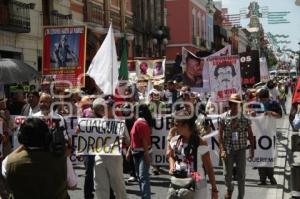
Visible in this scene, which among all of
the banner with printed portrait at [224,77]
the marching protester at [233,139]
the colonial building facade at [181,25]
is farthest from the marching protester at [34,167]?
the colonial building facade at [181,25]

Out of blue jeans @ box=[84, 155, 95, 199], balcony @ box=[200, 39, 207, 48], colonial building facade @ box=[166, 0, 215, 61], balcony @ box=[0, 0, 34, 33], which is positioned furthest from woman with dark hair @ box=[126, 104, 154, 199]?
balcony @ box=[200, 39, 207, 48]

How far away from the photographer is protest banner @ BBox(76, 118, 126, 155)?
7.80m

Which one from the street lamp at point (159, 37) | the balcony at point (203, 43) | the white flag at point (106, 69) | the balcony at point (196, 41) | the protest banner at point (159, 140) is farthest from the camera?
the balcony at point (203, 43)

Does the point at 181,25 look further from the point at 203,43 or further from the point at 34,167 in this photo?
the point at 34,167

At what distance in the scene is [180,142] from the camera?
5.52 m

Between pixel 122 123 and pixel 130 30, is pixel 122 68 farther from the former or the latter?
pixel 130 30

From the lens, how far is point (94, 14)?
28.2 metres

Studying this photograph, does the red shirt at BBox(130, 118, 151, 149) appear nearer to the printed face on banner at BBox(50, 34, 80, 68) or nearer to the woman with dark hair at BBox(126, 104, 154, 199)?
the woman with dark hair at BBox(126, 104, 154, 199)

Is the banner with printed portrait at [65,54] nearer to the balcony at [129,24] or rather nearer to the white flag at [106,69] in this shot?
the white flag at [106,69]

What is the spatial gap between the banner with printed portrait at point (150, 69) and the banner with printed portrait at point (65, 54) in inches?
388

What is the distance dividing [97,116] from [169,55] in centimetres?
4641

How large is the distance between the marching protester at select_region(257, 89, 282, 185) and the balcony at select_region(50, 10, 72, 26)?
40.7ft

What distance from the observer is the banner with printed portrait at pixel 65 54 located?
11.0 m

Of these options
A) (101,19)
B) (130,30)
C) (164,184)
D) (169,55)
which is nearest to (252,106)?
(164,184)
